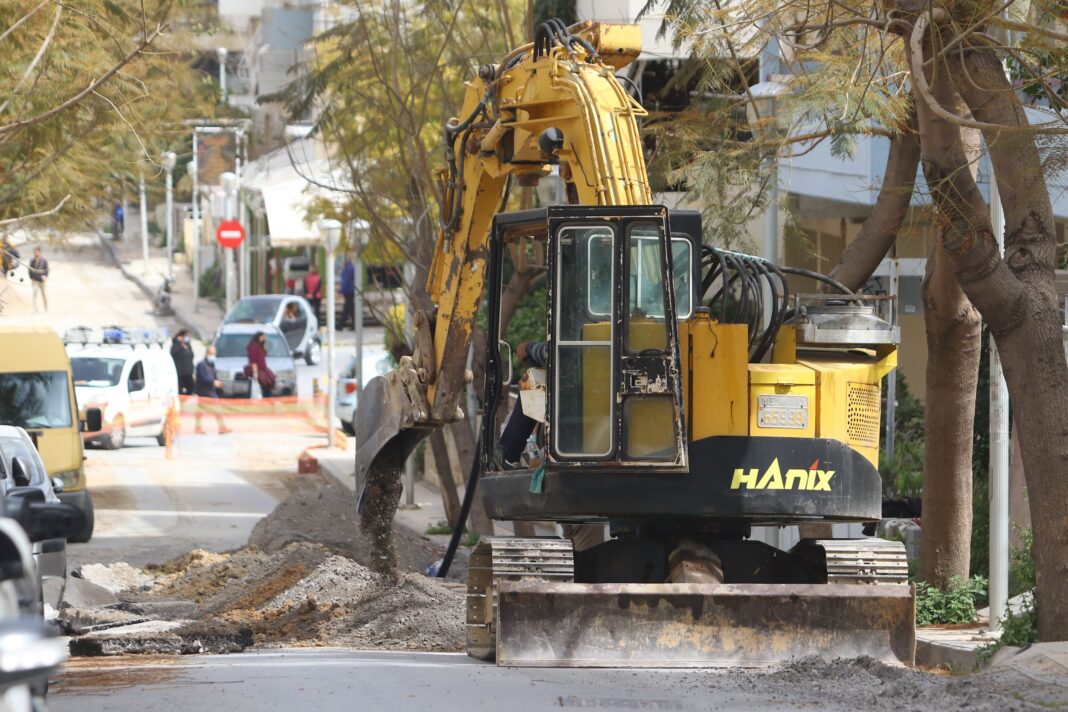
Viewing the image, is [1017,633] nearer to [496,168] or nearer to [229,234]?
[496,168]

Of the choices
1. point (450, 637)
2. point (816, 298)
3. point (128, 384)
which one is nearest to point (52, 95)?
point (450, 637)

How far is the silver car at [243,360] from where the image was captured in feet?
136

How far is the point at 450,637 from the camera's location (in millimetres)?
13320

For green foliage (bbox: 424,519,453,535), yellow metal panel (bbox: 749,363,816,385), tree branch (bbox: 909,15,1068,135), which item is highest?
tree branch (bbox: 909,15,1068,135)

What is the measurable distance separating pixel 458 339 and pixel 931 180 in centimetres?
→ 383

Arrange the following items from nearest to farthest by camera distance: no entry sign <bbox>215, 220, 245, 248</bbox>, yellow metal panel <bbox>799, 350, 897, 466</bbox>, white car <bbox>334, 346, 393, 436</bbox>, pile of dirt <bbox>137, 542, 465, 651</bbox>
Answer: yellow metal panel <bbox>799, 350, 897, 466</bbox> → pile of dirt <bbox>137, 542, 465, 651</bbox> → white car <bbox>334, 346, 393, 436</bbox> → no entry sign <bbox>215, 220, 245, 248</bbox>

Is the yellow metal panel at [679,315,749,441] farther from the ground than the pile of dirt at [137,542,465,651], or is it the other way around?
the yellow metal panel at [679,315,749,441]

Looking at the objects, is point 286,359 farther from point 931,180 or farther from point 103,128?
point 931,180

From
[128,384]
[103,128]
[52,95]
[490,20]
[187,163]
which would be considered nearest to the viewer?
[52,95]

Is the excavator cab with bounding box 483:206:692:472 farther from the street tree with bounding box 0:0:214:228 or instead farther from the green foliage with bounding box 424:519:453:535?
the green foliage with bounding box 424:519:453:535

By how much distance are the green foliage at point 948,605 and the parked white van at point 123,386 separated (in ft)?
70.9

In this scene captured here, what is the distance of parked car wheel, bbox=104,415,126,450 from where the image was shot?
34.3 meters

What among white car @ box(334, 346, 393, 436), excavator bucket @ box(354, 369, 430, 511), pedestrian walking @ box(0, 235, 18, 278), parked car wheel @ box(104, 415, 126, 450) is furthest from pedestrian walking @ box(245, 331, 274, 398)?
excavator bucket @ box(354, 369, 430, 511)

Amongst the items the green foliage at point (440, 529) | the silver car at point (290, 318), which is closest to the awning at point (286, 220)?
the silver car at point (290, 318)
